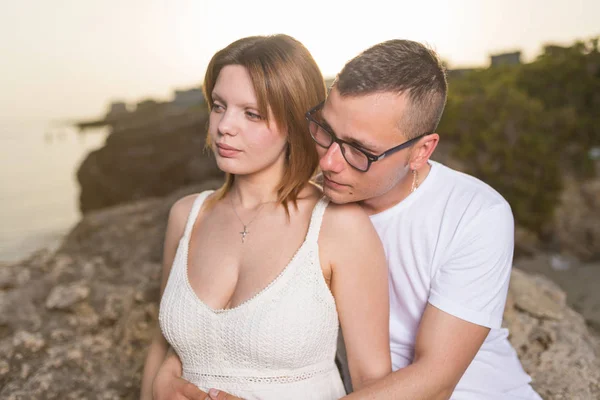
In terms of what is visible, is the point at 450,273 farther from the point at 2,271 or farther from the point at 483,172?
the point at 483,172

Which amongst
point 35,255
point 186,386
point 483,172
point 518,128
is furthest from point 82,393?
point 518,128

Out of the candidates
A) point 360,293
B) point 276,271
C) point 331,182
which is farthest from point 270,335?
point 331,182

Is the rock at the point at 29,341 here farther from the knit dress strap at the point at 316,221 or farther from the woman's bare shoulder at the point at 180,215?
the knit dress strap at the point at 316,221

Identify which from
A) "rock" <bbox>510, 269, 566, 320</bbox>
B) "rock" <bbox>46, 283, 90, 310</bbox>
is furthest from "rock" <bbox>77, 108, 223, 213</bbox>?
"rock" <bbox>510, 269, 566, 320</bbox>

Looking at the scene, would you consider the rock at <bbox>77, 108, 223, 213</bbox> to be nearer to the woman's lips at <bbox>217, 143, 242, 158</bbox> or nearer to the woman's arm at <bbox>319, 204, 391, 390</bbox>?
the woman's lips at <bbox>217, 143, 242, 158</bbox>

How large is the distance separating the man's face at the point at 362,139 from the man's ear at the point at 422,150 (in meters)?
0.04

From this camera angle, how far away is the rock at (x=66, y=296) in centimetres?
314

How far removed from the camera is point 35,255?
12.6 feet

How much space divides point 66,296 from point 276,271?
69.6 inches

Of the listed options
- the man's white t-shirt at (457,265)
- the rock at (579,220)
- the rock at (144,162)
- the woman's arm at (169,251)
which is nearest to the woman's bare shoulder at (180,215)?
the woman's arm at (169,251)

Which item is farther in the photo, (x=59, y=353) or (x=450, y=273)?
(x=59, y=353)

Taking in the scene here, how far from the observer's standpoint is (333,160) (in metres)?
1.91

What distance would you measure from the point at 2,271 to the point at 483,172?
22.2ft

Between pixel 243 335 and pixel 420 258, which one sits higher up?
pixel 420 258
